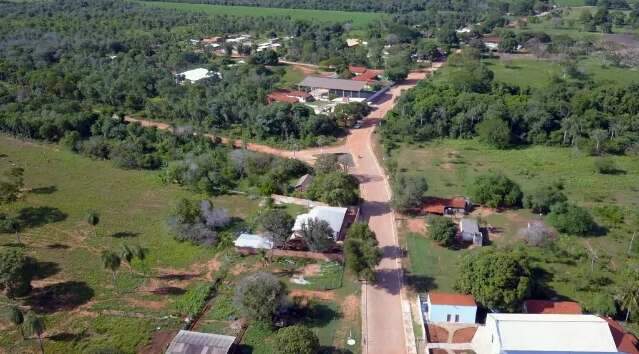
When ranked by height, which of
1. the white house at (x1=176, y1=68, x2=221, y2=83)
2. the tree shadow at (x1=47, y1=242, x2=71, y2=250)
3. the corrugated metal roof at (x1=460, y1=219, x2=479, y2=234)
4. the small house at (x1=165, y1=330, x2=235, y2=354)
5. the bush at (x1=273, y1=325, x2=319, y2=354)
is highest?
the white house at (x1=176, y1=68, x2=221, y2=83)

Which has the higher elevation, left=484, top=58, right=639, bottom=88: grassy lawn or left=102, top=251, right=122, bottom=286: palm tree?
left=484, top=58, right=639, bottom=88: grassy lawn

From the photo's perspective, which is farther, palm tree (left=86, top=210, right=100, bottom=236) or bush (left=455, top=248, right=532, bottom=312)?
palm tree (left=86, top=210, right=100, bottom=236)

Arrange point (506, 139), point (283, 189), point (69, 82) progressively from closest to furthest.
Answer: point (283, 189) < point (506, 139) < point (69, 82)

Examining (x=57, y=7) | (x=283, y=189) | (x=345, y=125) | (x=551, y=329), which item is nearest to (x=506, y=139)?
(x=345, y=125)

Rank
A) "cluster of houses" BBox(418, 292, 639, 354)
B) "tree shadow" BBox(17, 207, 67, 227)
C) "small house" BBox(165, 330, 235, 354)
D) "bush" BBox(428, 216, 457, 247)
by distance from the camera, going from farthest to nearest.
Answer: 1. "tree shadow" BBox(17, 207, 67, 227)
2. "bush" BBox(428, 216, 457, 247)
3. "small house" BBox(165, 330, 235, 354)
4. "cluster of houses" BBox(418, 292, 639, 354)

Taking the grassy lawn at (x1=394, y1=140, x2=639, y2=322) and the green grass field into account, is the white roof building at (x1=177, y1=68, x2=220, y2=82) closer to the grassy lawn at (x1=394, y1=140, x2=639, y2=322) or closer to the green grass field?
the grassy lawn at (x1=394, y1=140, x2=639, y2=322)

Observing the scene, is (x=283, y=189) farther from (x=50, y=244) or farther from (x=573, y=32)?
(x=573, y=32)

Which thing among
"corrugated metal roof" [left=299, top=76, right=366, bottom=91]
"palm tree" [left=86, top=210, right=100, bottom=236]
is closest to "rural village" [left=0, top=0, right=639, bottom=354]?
"palm tree" [left=86, top=210, right=100, bottom=236]
